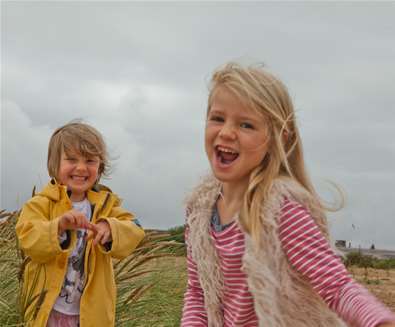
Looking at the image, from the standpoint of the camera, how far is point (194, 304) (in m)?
2.78

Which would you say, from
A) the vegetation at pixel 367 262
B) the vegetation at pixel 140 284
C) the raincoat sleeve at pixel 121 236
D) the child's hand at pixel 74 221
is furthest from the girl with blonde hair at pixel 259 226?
the vegetation at pixel 367 262

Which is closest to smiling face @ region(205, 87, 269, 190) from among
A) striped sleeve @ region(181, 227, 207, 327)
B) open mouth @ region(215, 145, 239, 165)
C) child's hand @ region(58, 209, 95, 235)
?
open mouth @ region(215, 145, 239, 165)

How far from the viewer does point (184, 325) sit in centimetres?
274

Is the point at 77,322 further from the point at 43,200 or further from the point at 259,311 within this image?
the point at 259,311

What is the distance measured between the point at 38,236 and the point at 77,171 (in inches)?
17.4

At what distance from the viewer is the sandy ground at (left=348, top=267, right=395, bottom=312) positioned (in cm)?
917

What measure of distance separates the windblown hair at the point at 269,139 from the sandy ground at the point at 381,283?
6183mm

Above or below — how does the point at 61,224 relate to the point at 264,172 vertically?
below

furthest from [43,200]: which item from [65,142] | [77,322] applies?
[77,322]

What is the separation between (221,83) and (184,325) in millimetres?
860

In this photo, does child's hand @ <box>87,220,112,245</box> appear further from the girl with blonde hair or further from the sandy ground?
the sandy ground

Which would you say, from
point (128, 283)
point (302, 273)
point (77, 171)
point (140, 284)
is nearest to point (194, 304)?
point (302, 273)

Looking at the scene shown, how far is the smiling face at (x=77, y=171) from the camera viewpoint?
157 inches

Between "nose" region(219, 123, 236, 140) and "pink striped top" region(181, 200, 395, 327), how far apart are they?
0.28 metres
